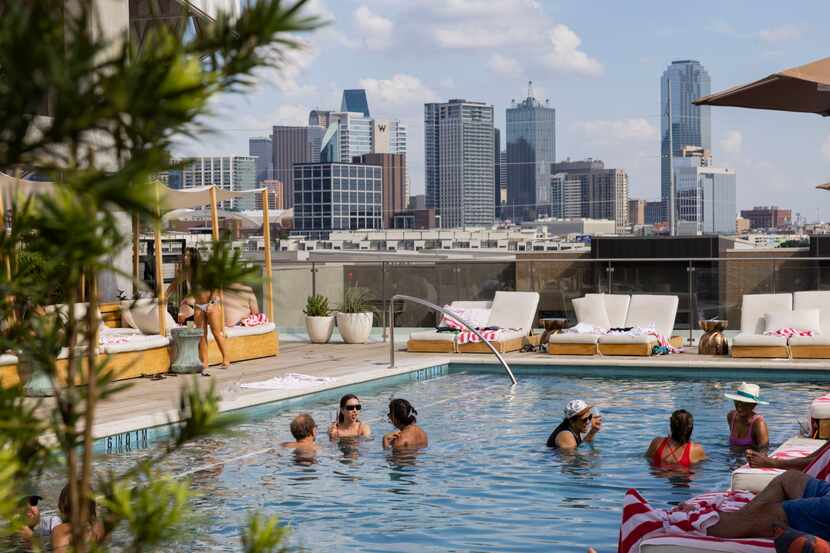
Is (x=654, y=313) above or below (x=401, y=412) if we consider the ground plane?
above

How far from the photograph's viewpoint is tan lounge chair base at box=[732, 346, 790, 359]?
13.8 m

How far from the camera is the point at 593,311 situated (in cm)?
1546

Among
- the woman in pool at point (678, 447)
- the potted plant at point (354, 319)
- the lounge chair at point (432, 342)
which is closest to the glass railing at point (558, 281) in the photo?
the potted plant at point (354, 319)

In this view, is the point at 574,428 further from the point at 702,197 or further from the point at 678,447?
the point at 702,197

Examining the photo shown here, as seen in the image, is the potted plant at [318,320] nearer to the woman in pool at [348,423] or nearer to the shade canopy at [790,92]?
the woman in pool at [348,423]

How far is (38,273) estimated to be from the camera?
2023mm

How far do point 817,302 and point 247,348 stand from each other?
702 cm

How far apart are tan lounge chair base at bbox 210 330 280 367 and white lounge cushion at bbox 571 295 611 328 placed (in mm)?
4047

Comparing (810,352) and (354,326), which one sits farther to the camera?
(354,326)

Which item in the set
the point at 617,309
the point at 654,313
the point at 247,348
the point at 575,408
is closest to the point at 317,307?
the point at 247,348

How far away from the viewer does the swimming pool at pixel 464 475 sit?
665 centimetres

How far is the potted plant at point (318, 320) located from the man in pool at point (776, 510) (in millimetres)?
11652

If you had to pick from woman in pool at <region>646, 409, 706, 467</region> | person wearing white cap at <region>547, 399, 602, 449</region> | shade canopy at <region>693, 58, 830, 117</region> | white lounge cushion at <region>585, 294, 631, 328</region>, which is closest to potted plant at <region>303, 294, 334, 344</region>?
white lounge cushion at <region>585, 294, 631, 328</region>

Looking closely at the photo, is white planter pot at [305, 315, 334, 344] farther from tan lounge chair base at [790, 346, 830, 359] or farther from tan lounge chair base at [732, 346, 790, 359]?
tan lounge chair base at [790, 346, 830, 359]
